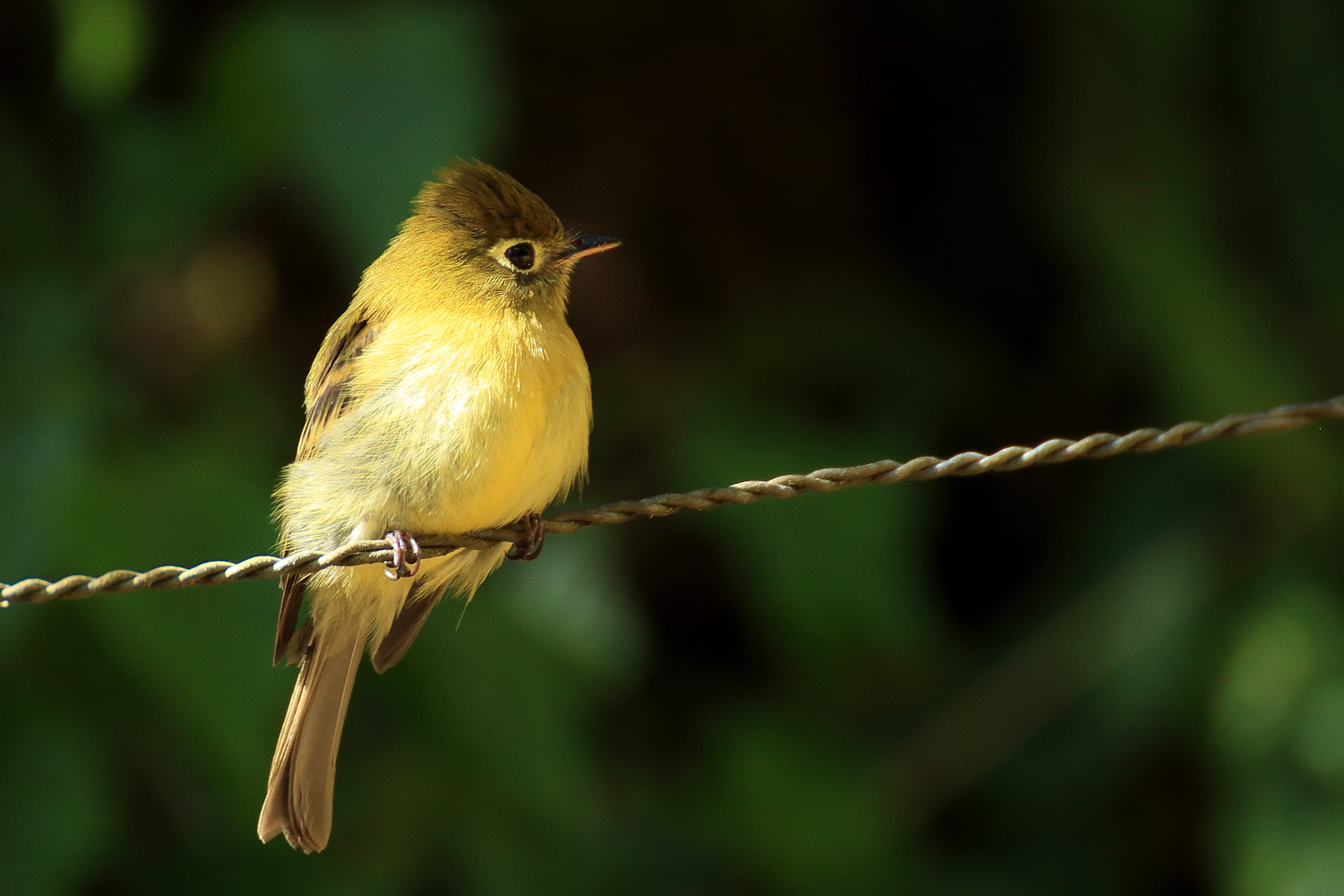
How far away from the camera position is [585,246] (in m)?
3.46

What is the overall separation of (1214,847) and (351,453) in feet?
10.4

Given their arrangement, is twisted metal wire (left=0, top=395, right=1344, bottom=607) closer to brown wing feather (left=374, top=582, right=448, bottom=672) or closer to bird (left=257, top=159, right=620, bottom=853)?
bird (left=257, top=159, right=620, bottom=853)

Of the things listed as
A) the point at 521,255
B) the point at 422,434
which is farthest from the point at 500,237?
the point at 422,434

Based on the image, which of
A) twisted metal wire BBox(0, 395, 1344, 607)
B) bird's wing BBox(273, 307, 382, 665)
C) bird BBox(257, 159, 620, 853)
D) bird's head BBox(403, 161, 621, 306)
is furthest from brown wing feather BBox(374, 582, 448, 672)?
bird's head BBox(403, 161, 621, 306)

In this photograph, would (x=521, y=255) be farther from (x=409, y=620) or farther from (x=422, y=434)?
(x=409, y=620)

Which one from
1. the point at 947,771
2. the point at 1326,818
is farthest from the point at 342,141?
the point at 1326,818

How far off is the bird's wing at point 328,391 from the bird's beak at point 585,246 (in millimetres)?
456

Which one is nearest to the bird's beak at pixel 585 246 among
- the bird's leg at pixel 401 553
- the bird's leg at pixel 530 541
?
the bird's leg at pixel 530 541

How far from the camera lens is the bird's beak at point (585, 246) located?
3432mm

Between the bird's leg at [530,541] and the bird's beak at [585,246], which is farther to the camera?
the bird's beak at [585,246]

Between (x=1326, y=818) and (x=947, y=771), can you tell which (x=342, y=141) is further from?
(x=1326, y=818)

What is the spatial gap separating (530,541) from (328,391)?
603 mm

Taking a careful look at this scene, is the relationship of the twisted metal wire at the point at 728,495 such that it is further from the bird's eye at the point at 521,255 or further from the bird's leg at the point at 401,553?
the bird's eye at the point at 521,255

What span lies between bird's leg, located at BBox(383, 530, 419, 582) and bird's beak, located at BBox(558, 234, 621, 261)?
806mm
